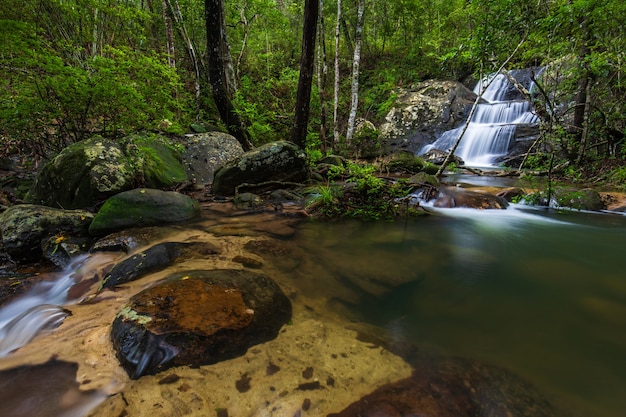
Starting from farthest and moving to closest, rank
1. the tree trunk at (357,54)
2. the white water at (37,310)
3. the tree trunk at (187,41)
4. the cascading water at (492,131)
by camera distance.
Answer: the cascading water at (492,131) → the tree trunk at (357,54) → the tree trunk at (187,41) → the white water at (37,310)

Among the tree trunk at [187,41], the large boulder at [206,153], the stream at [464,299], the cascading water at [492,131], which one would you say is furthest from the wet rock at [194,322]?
the cascading water at [492,131]

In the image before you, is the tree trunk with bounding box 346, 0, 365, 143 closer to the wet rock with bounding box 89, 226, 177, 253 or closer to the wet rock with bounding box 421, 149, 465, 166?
the wet rock with bounding box 421, 149, 465, 166

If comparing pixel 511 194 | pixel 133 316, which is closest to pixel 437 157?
pixel 511 194

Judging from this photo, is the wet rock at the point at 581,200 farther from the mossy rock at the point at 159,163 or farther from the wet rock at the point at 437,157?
the mossy rock at the point at 159,163

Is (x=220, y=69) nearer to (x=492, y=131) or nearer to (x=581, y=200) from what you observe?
(x=581, y=200)

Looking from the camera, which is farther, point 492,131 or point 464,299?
point 492,131

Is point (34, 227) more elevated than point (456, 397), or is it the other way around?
point (34, 227)

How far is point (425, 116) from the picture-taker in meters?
15.6

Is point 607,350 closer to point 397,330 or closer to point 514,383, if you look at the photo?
point 514,383

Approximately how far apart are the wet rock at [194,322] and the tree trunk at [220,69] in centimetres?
759

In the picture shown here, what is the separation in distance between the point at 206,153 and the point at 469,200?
260 inches

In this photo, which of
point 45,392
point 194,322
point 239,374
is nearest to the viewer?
point 45,392

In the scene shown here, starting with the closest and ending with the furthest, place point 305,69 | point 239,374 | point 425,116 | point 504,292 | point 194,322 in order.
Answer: point 239,374 < point 194,322 < point 504,292 < point 305,69 < point 425,116

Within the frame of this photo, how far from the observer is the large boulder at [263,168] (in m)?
6.79
